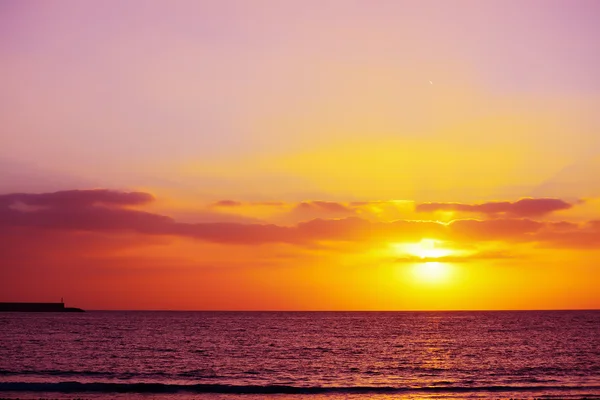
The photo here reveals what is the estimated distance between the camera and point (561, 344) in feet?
316

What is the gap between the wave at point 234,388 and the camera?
47.3 m

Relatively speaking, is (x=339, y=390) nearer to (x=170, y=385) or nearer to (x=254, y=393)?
(x=254, y=393)

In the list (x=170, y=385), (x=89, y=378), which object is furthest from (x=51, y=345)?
(x=170, y=385)

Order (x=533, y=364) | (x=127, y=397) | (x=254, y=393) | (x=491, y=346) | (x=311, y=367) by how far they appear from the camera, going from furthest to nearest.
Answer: (x=491, y=346) → (x=533, y=364) → (x=311, y=367) → (x=254, y=393) → (x=127, y=397)

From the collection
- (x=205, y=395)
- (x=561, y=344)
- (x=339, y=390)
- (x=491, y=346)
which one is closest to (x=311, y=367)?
(x=339, y=390)

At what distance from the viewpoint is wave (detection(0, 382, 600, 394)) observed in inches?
1864

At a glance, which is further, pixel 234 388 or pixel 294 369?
pixel 294 369

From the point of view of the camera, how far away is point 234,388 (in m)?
49.3

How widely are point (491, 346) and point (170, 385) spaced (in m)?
54.5

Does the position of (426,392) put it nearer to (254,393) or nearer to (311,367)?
(254,393)

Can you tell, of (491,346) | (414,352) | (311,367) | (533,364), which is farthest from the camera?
(491,346)

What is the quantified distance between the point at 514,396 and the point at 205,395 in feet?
68.6

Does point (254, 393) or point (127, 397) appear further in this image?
point (254, 393)

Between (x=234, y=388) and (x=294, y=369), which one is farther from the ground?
(x=294, y=369)
